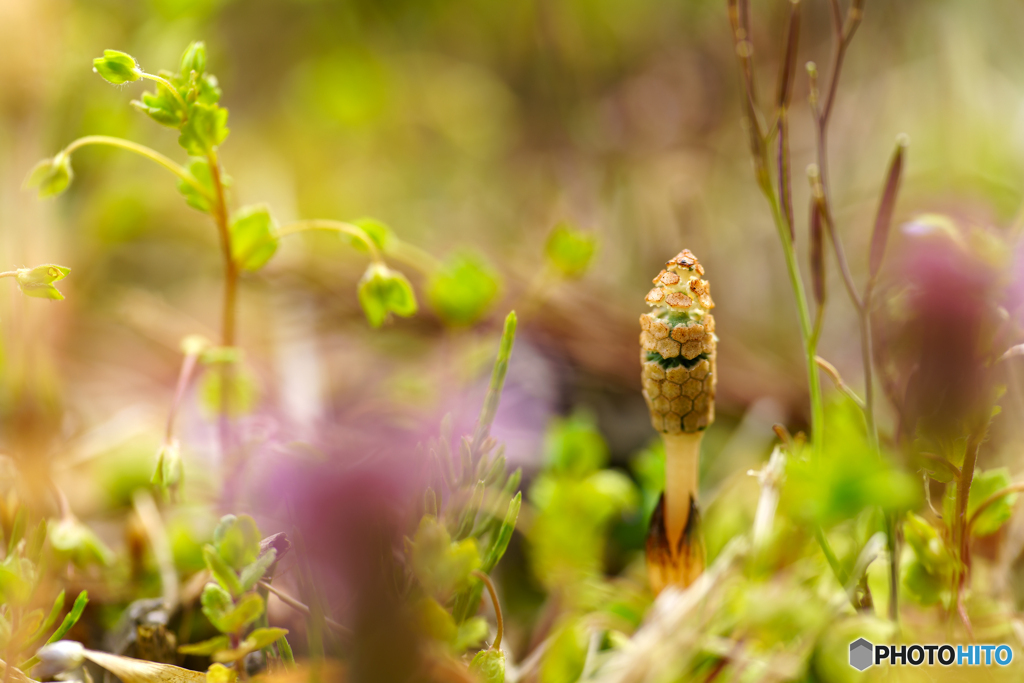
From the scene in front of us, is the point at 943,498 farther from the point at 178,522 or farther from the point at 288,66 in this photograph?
the point at 288,66

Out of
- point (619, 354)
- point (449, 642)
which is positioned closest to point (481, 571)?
point (449, 642)

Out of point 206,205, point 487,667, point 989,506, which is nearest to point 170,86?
point 206,205

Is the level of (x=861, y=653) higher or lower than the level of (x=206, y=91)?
lower

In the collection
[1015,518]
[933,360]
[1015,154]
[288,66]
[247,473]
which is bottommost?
[1015,518]

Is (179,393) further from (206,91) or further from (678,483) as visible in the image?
(678,483)

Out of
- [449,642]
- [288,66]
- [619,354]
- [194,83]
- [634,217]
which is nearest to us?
[449,642]

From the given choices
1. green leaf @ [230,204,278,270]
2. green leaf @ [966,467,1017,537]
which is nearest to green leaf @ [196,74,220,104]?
green leaf @ [230,204,278,270]

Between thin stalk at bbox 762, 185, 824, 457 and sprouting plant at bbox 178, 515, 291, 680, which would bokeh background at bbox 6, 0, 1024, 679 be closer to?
sprouting plant at bbox 178, 515, 291, 680
